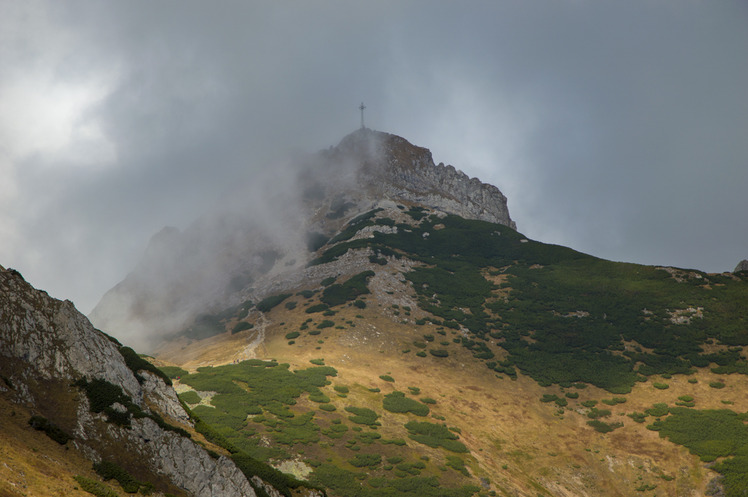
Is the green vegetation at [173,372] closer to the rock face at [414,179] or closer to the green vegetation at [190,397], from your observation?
the green vegetation at [190,397]

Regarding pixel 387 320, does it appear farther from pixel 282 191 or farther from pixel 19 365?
pixel 282 191

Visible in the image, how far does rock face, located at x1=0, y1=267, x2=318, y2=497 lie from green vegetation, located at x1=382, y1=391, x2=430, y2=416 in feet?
105

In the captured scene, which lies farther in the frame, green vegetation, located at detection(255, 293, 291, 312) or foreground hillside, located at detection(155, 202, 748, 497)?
green vegetation, located at detection(255, 293, 291, 312)

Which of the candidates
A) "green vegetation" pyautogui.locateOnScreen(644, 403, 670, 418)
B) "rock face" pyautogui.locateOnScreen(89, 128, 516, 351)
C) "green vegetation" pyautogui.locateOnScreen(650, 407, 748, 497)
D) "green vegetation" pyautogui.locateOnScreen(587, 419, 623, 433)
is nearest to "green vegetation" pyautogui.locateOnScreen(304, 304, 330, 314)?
"rock face" pyautogui.locateOnScreen(89, 128, 516, 351)

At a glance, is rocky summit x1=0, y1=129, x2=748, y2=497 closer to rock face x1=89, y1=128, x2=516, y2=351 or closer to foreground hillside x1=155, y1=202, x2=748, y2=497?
foreground hillside x1=155, y1=202, x2=748, y2=497

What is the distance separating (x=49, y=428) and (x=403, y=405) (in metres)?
40.4

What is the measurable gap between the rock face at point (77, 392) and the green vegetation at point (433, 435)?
2803 cm

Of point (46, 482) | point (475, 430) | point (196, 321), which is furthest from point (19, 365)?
point (196, 321)

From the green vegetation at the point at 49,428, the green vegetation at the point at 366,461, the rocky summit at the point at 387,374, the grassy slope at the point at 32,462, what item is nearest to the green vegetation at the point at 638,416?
the rocky summit at the point at 387,374

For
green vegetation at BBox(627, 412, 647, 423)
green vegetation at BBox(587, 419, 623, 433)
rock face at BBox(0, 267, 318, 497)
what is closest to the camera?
rock face at BBox(0, 267, 318, 497)

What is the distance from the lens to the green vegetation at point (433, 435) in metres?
46.0

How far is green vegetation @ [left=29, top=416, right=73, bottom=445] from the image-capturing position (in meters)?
17.6

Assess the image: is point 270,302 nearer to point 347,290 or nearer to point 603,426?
point 347,290

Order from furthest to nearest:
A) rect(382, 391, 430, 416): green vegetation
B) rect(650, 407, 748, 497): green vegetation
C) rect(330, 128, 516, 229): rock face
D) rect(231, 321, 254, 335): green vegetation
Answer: rect(330, 128, 516, 229): rock face < rect(231, 321, 254, 335): green vegetation < rect(382, 391, 430, 416): green vegetation < rect(650, 407, 748, 497): green vegetation
